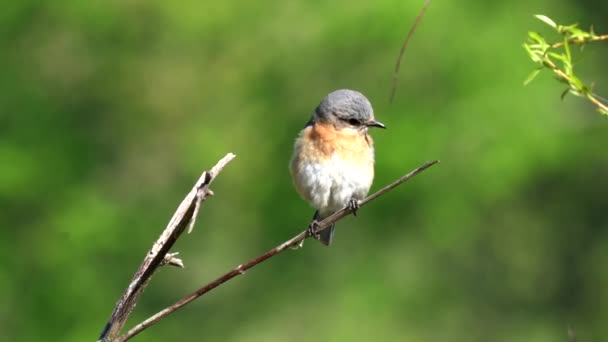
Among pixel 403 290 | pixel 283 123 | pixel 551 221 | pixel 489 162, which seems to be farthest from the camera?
pixel 551 221

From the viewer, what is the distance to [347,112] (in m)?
5.55

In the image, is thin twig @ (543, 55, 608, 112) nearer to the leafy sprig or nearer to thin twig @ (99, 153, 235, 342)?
→ the leafy sprig

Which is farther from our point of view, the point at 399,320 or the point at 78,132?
the point at 399,320

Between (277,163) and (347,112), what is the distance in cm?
671

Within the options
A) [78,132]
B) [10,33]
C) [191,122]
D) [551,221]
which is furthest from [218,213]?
[551,221]

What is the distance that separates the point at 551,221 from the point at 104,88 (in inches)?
252

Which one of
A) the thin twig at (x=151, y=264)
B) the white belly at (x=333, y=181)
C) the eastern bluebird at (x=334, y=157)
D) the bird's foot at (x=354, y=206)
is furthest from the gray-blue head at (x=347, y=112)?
the thin twig at (x=151, y=264)

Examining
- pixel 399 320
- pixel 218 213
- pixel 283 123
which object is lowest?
pixel 399 320

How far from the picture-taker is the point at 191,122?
1273cm

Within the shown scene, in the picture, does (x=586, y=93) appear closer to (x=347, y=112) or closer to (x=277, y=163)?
(x=347, y=112)

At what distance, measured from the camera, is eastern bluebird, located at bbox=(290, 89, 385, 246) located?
5645mm

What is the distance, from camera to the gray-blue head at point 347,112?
18.1 feet

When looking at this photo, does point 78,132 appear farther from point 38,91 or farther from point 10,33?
point 10,33

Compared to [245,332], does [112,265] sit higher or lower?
higher
